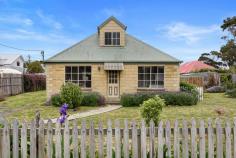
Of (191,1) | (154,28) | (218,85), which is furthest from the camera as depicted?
(218,85)

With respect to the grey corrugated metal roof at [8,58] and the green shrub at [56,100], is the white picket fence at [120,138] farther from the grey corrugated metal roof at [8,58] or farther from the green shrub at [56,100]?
the grey corrugated metal roof at [8,58]

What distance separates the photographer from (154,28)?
98.5 feet

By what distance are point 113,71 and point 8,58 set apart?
44.3m

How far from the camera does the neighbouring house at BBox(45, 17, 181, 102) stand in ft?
71.2

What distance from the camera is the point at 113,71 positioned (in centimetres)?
2191

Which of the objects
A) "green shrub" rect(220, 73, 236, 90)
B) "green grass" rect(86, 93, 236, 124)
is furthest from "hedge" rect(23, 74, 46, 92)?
"green shrub" rect(220, 73, 236, 90)

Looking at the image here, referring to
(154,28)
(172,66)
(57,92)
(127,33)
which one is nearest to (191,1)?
(172,66)

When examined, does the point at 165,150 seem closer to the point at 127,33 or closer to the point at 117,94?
the point at 117,94

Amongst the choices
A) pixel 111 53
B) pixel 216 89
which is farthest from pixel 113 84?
pixel 216 89

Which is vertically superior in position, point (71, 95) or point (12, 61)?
point (12, 61)

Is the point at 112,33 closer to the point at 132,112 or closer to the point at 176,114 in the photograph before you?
the point at 132,112

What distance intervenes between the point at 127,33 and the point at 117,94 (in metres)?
4.73

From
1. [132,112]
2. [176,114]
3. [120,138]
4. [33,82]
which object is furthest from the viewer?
[33,82]

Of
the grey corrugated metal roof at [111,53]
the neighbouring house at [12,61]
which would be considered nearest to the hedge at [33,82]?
the grey corrugated metal roof at [111,53]
